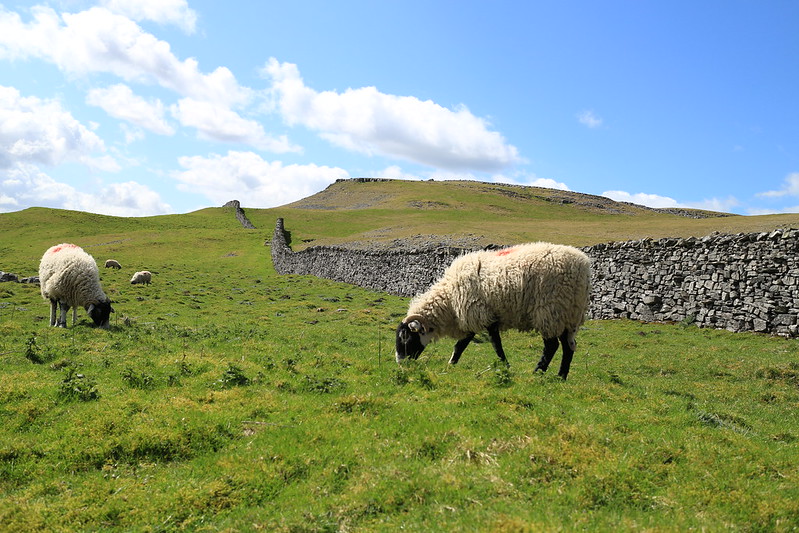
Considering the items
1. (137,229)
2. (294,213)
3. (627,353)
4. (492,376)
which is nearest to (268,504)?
(492,376)

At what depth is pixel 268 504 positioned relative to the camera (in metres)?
5.80

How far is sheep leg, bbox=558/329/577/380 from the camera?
10531 mm

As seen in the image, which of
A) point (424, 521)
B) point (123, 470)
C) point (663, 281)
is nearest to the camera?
point (424, 521)

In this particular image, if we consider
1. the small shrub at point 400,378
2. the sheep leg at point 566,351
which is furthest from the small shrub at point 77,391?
the sheep leg at point 566,351

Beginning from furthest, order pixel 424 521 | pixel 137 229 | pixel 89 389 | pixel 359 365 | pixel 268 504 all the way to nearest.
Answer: pixel 137 229 < pixel 359 365 < pixel 89 389 < pixel 268 504 < pixel 424 521

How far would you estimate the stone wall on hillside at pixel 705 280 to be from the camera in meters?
16.2

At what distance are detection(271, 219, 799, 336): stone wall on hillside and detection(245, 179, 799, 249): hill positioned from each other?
60.7 feet

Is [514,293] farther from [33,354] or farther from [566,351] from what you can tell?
[33,354]

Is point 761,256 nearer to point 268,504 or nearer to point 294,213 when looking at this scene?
point 268,504

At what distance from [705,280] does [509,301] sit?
1145cm

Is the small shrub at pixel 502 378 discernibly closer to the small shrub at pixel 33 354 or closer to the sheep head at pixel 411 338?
the sheep head at pixel 411 338

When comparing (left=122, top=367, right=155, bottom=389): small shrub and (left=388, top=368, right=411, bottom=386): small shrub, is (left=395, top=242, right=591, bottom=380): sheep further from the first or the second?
(left=122, top=367, right=155, bottom=389): small shrub

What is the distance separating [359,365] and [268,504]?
210 inches

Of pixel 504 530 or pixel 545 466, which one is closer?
pixel 504 530
